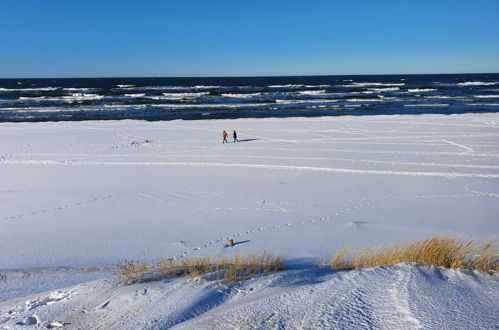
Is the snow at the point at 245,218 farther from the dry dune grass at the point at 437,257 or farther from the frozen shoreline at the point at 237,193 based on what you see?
the dry dune grass at the point at 437,257

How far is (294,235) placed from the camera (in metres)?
8.67

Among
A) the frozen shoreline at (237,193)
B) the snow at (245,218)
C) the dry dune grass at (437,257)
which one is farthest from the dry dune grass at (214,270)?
the frozen shoreline at (237,193)

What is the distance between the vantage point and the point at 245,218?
9836 millimetres

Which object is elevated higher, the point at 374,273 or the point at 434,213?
the point at 374,273

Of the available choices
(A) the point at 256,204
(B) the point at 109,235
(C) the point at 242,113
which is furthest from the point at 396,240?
(C) the point at 242,113

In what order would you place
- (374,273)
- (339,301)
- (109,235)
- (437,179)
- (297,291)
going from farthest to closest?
1. (437,179)
2. (109,235)
3. (374,273)
4. (297,291)
5. (339,301)

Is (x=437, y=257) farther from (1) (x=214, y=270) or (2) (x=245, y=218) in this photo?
(2) (x=245, y=218)

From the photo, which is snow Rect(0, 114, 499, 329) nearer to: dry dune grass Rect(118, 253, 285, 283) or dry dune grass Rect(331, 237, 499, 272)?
dry dune grass Rect(118, 253, 285, 283)

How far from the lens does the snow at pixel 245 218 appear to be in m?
3.70

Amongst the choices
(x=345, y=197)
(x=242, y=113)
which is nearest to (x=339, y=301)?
(x=345, y=197)

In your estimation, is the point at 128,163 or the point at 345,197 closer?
the point at 345,197

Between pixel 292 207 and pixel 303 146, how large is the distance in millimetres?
9950

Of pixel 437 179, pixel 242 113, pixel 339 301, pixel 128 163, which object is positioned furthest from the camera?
pixel 242 113

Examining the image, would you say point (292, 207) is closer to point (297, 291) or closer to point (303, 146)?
point (297, 291)
